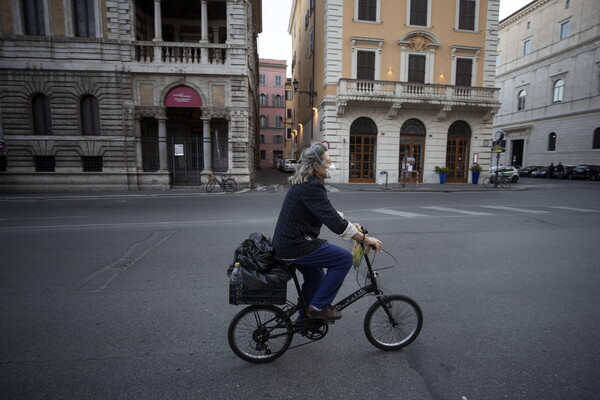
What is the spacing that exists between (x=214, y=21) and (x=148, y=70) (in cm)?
662

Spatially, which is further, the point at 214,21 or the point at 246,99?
the point at 214,21

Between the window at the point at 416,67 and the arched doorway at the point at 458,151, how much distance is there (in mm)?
4259

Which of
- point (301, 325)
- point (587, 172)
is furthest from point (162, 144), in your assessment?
point (587, 172)

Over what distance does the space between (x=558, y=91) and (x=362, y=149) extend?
29394 mm

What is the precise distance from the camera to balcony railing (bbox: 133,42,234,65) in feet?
59.9

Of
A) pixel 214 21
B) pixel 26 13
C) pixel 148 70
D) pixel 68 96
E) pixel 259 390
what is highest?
pixel 214 21

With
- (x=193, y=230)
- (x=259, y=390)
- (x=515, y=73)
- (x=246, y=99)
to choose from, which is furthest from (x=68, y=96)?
(x=515, y=73)

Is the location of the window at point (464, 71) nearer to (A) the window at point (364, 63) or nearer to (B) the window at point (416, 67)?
(B) the window at point (416, 67)

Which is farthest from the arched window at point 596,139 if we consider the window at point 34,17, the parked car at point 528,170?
the window at point 34,17

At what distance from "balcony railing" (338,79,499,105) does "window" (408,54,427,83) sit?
4.25 feet

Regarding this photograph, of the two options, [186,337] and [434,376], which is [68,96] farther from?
[434,376]

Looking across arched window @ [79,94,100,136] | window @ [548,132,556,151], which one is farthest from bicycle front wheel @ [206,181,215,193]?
window @ [548,132,556,151]

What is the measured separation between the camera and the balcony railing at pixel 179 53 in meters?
18.3

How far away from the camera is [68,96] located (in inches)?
698
